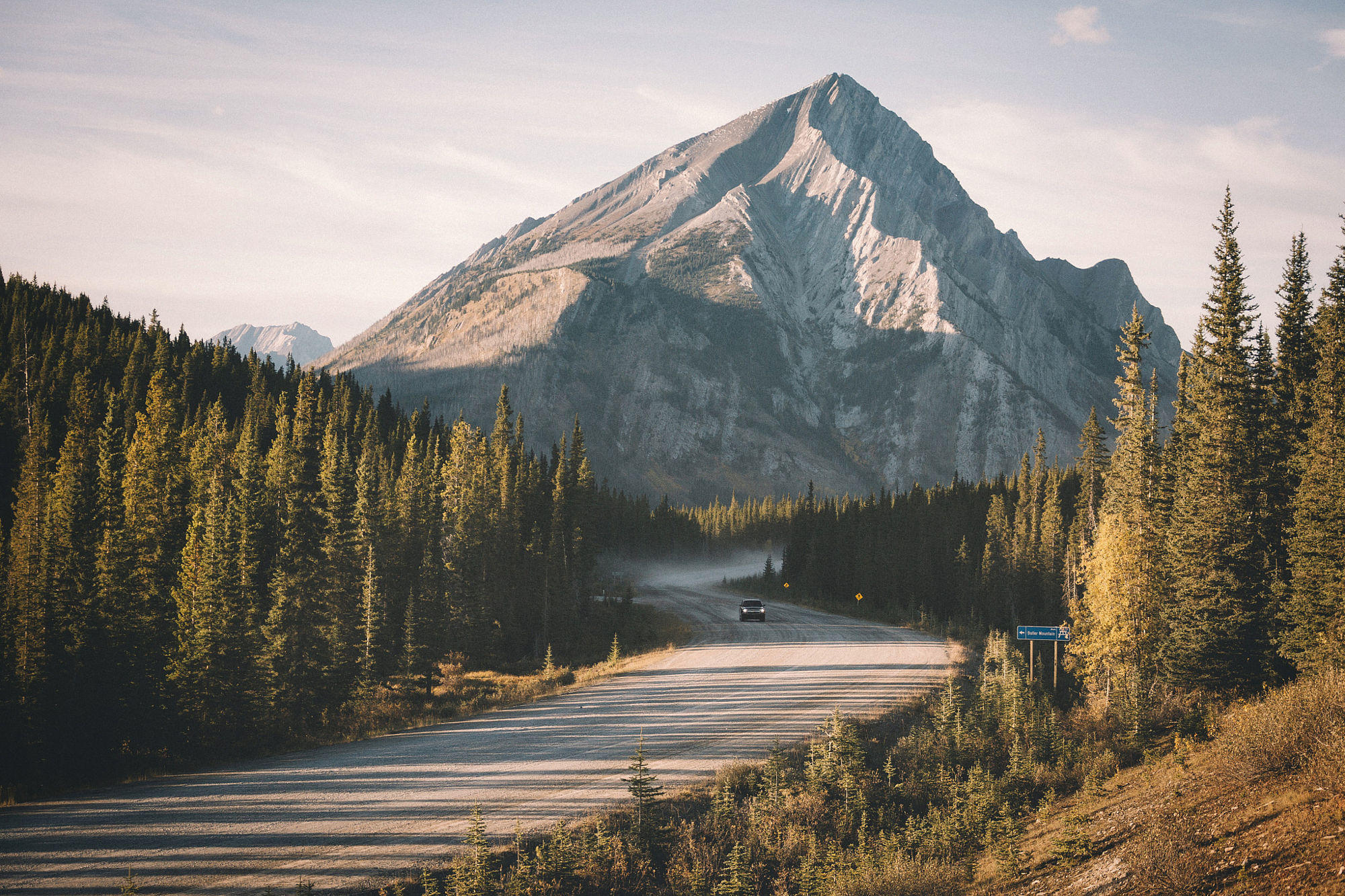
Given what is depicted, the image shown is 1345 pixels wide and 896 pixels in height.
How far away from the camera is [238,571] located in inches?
1353

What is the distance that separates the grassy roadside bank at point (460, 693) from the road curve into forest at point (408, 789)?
1.72 meters

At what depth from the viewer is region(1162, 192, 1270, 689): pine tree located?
2377cm

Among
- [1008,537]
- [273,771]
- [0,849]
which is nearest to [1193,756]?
[273,771]

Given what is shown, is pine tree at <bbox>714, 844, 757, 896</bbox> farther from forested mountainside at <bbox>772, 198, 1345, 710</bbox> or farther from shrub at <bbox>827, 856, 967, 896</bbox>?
forested mountainside at <bbox>772, 198, 1345, 710</bbox>

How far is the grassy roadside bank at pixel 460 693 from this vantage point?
2336 centimetres

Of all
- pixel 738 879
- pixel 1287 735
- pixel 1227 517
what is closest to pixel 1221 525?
pixel 1227 517

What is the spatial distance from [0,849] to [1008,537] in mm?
80008

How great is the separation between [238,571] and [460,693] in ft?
47.9

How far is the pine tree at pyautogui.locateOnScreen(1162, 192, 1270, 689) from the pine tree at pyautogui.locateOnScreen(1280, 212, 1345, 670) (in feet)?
3.99

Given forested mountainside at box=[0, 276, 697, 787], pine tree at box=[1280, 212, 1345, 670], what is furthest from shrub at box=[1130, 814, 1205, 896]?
forested mountainside at box=[0, 276, 697, 787]

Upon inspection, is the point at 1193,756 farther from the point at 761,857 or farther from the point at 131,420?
the point at 131,420

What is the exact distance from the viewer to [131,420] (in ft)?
228

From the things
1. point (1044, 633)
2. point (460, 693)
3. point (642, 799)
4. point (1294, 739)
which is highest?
point (1294, 739)

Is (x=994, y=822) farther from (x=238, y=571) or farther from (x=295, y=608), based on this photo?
(x=295, y=608)
